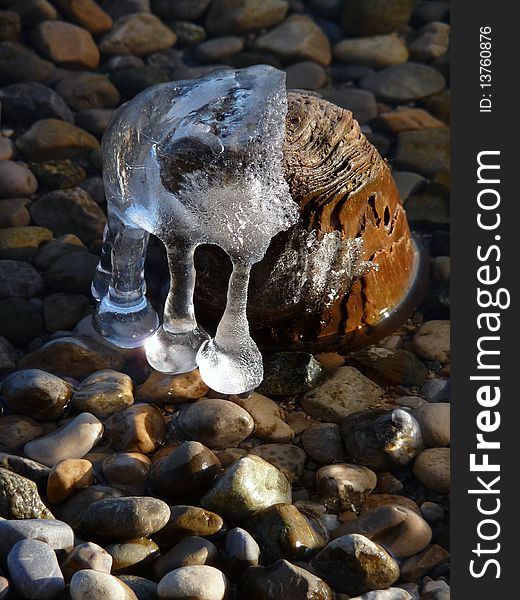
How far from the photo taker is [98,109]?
4.45m

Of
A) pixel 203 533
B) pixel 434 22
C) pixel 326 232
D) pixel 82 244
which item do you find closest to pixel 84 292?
pixel 82 244

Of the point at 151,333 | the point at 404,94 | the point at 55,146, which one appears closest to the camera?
the point at 151,333

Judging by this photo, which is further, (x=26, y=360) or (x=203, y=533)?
(x=26, y=360)

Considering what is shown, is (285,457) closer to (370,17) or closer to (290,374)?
(290,374)

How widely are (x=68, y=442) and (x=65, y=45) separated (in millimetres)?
2775

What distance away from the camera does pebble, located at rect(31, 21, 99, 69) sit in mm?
4699

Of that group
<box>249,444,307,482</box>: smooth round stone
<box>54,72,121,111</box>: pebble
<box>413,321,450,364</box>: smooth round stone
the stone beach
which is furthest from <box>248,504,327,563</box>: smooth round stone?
<box>54,72,121,111</box>: pebble

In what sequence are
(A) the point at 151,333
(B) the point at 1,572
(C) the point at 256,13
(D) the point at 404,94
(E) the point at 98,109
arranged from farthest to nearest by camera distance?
(C) the point at 256,13, (D) the point at 404,94, (E) the point at 98,109, (A) the point at 151,333, (B) the point at 1,572

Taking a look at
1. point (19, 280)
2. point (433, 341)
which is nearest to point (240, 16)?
point (19, 280)

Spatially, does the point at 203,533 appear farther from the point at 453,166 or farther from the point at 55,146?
the point at 55,146

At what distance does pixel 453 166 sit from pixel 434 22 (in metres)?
2.18

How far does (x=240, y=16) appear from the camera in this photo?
16.7ft

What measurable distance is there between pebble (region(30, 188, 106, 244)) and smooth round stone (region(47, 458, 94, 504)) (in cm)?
135

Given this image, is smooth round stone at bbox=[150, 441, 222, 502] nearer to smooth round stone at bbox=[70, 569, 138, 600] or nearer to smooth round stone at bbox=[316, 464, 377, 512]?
smooth round stone at bbox=[316, 464, 377, 512]
